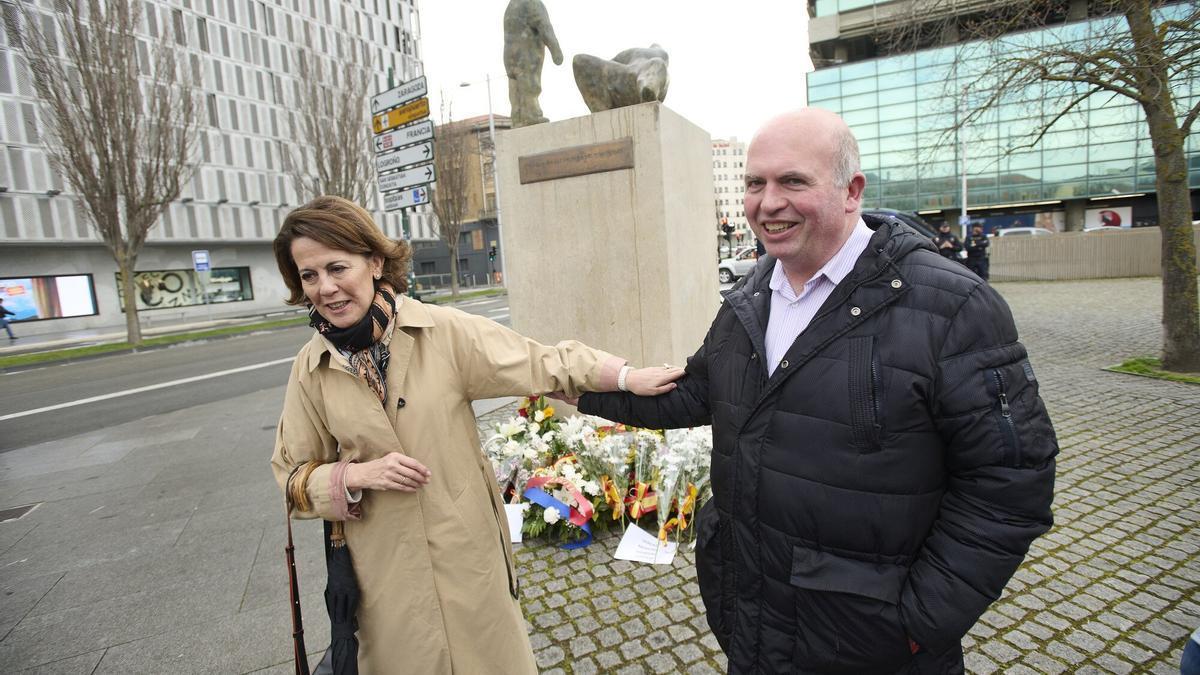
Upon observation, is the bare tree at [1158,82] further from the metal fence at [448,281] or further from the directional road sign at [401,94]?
the metal fence at [448,281]

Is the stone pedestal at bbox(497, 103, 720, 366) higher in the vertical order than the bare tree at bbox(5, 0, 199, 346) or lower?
lower

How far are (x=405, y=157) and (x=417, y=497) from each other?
31.1 ft

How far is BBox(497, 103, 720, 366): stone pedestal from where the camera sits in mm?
4996

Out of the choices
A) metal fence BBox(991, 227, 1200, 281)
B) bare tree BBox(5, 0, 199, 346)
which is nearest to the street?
bare tree BBox(5, 0, 199, 346)

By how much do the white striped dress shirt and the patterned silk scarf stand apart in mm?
1119

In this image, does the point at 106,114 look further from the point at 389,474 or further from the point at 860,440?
the point at 860,440

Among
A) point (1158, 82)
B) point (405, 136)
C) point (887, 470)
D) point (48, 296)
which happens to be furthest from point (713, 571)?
point (48, 296)

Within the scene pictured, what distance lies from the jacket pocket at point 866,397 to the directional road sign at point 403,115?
965 centimetres

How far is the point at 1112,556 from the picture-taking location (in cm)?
336

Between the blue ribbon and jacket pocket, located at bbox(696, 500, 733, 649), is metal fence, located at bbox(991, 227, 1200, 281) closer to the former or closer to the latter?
the blue ribbon

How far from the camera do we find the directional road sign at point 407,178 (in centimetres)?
992

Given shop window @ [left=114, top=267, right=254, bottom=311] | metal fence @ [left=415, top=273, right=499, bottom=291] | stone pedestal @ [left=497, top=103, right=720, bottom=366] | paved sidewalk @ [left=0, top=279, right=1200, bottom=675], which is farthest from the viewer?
metal fence @ [left=415, top=273, right=499, bottom=291]

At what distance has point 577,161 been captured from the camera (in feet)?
17.1

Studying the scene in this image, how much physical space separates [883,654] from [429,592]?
1249 millimetres
